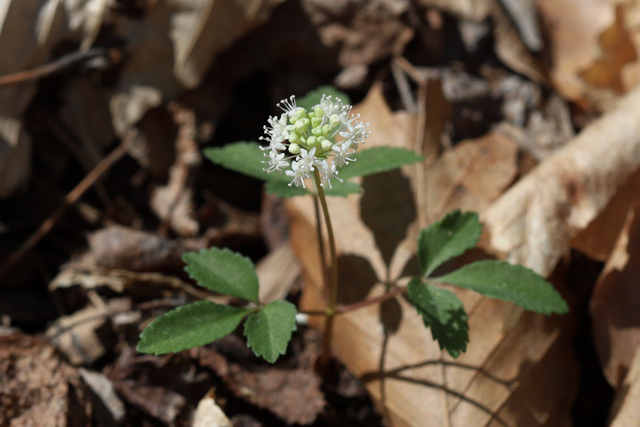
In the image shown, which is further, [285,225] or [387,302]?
[285,225]

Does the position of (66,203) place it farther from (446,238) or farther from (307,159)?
(446,238)

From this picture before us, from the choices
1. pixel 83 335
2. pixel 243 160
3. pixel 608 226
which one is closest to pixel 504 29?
pixel 608 226

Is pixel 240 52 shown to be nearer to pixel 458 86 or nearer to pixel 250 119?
pixel 250 119

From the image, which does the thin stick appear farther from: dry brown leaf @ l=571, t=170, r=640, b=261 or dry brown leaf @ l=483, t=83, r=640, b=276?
dry brown leaf @ l=571, t=170, r=640, b=261

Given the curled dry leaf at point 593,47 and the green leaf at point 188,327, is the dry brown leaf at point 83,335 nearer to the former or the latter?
the green leaf at point 188,327

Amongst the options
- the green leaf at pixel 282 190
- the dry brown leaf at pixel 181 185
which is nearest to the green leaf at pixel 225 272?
the green leaf at pixel 282 190

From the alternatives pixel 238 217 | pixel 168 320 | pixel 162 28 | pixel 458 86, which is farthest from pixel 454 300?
pixel 162 28
